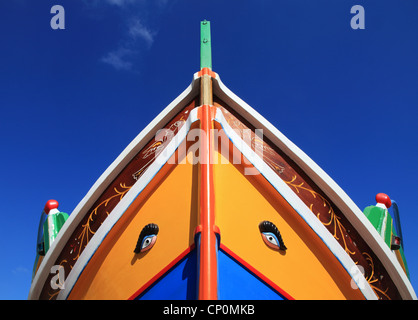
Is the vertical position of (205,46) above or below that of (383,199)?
above

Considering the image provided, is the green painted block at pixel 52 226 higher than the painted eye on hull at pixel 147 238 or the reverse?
higher

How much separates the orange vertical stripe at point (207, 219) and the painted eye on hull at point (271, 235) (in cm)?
58

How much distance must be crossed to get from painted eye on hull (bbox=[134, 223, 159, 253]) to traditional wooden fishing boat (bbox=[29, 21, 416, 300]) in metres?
0.01

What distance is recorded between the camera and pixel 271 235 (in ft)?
10.7

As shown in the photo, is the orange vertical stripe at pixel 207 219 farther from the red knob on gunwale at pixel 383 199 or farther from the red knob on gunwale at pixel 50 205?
the red knob on gunwale at pixel 50 205

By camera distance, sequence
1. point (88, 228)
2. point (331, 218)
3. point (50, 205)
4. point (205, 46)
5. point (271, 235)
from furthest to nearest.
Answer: point (50, 205)
point (205, 46)
point (88, 228)
point (331, 218)
point (271, 235)

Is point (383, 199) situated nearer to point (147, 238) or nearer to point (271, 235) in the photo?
point (271, 235)

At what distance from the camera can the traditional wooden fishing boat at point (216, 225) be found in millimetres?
2986

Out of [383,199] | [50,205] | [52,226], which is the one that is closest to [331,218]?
[383,199]

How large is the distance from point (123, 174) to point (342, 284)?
101 inches

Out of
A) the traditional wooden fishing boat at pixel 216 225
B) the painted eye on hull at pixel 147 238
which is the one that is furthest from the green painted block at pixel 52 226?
the painted eye on hull at pixel 147 238

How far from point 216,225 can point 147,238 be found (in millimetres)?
748

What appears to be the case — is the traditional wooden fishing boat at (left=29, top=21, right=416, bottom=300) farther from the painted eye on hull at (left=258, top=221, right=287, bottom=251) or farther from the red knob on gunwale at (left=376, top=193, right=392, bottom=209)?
the red knob on gunwale at (left=376, top=193, right=392, bottom=209)
